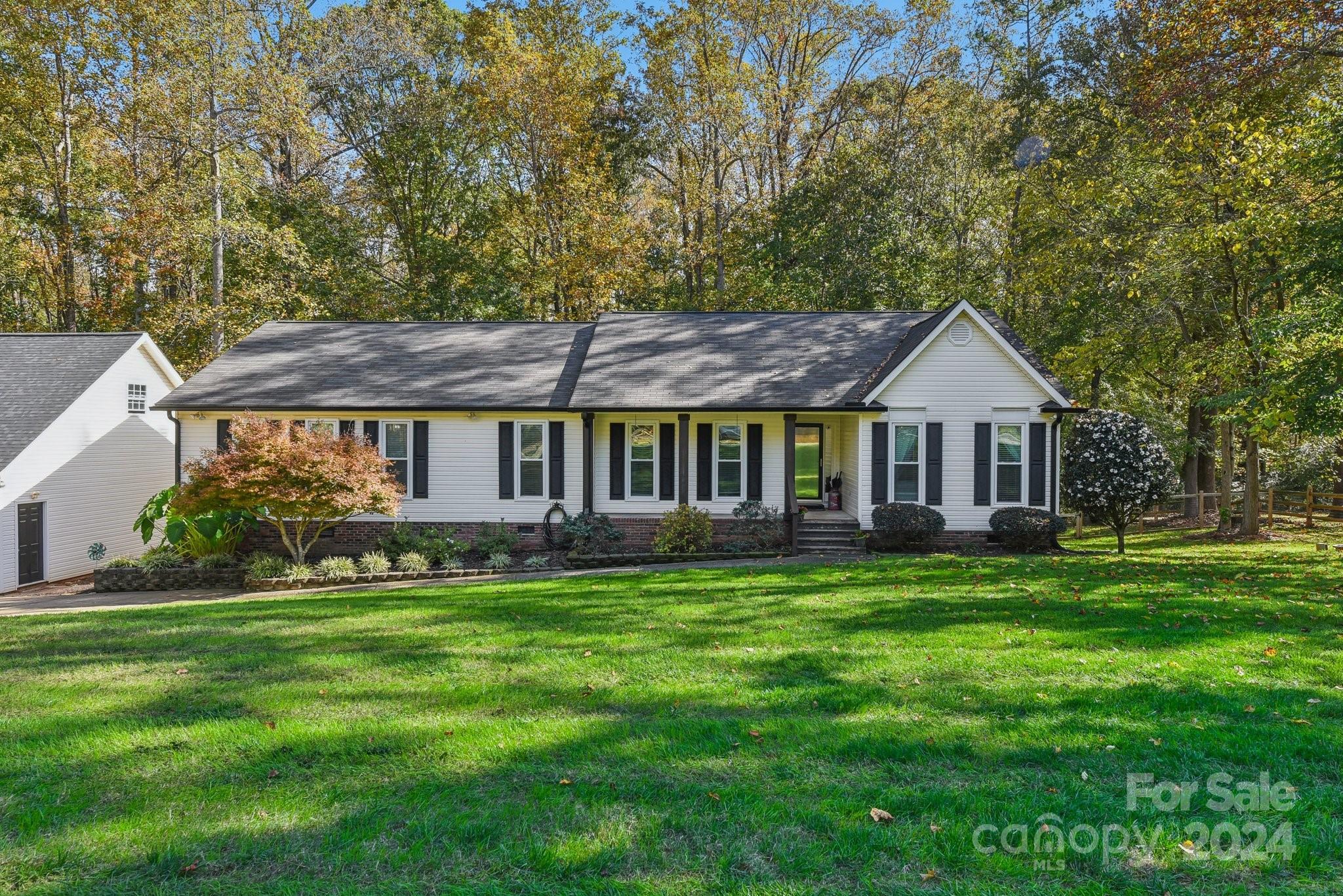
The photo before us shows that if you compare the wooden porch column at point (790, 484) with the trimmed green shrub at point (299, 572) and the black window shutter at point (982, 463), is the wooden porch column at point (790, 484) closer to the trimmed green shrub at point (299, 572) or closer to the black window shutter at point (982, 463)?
the black window shutter at point (982, 463)

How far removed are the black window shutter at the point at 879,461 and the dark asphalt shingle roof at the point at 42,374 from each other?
750 inches

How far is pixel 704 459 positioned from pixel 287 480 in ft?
29.0

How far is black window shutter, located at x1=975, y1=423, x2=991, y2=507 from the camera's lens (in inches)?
646

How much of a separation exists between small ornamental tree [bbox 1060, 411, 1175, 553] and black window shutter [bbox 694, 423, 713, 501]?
8.12 m

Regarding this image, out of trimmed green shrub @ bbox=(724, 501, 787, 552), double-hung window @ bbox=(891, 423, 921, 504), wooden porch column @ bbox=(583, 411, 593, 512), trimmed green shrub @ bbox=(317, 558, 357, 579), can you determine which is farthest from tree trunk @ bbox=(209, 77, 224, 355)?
double-hung window @ bbox=(891, 423, 921, 504)

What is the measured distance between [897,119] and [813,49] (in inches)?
214

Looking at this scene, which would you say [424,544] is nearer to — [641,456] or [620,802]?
[641,456]

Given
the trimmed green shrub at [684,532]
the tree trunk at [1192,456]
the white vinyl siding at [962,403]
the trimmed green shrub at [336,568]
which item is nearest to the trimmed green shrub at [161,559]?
the trimmed green shrub at [336,568]

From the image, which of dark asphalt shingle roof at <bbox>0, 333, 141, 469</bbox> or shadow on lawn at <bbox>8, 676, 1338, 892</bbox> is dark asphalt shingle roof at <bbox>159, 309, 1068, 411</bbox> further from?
shadow on lawn at <bbox>8, 676, 1338, 892</bbox>

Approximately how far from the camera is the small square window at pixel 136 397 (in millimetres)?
19516

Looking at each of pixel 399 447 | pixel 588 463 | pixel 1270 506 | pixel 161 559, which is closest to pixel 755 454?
pixel 588 463

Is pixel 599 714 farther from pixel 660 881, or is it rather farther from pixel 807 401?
pixel 807 401

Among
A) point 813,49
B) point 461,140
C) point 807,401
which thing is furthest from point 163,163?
point 813,49

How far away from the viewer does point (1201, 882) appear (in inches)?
130
